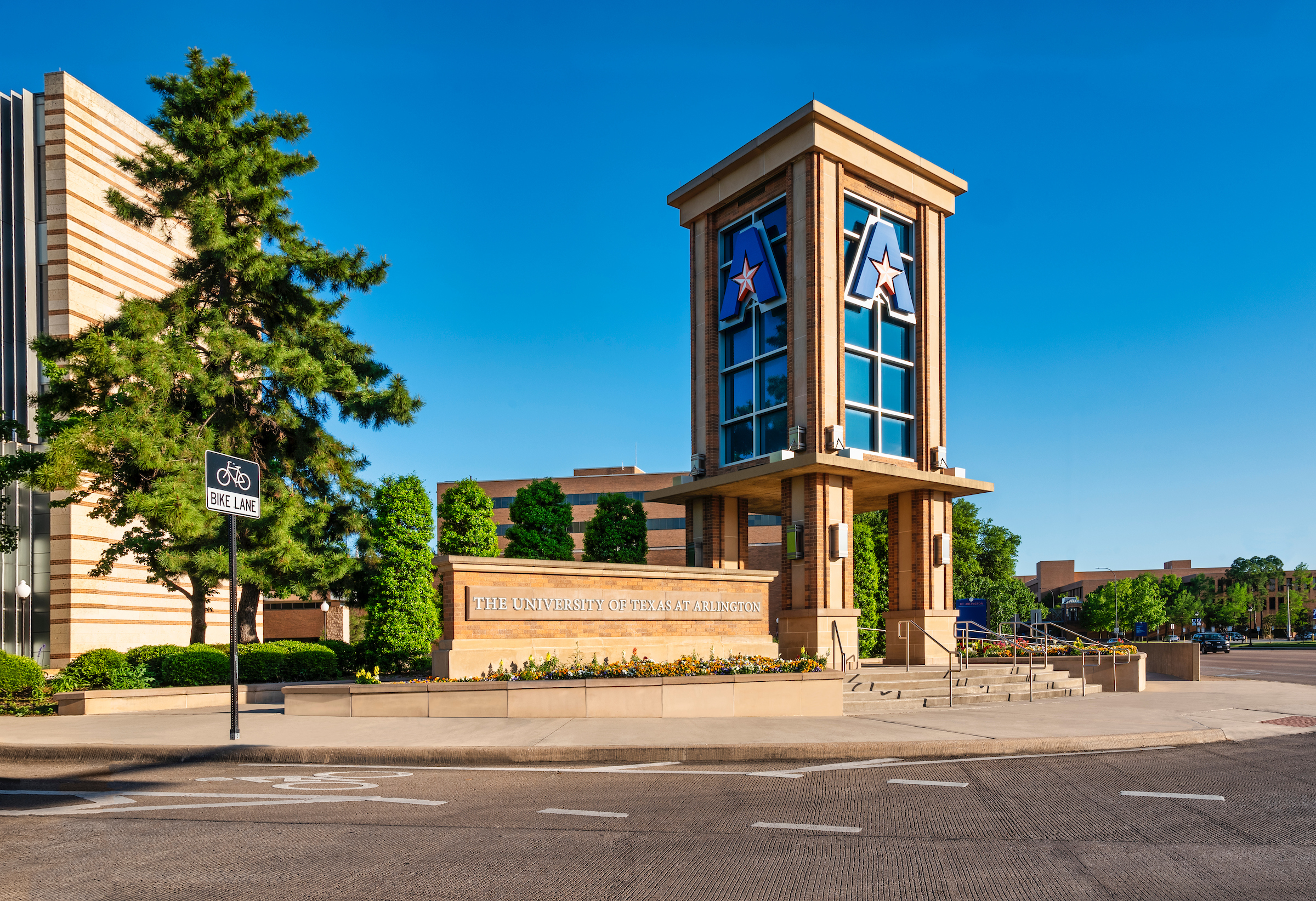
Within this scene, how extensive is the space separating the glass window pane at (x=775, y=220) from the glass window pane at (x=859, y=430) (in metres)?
5.39

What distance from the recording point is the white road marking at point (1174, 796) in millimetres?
8625

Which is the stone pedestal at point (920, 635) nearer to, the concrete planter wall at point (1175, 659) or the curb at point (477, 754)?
the concrete planter wall at point (1175, 659)

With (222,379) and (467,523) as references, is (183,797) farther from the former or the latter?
(467,523)

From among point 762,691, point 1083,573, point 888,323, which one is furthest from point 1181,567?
point 762,691

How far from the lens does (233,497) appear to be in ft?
40.6

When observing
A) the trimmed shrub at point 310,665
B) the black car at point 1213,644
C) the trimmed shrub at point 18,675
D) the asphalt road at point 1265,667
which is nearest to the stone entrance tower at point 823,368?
the trimmed shrub at point 310,665

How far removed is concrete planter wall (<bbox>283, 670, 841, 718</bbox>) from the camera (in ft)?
48.2

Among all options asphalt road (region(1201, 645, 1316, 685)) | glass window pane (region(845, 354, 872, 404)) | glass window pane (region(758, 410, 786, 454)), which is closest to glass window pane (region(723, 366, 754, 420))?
glass window pane (region(758, 410, 786, 454))

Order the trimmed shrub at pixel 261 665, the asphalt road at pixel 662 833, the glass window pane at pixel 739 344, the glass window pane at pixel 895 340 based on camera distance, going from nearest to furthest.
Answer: the asphalt road at pixel 662 833
the trimmed shrub at pixel 261 665
the glass window pane at pixel 895 340
the glass window pane at pixel 739 344

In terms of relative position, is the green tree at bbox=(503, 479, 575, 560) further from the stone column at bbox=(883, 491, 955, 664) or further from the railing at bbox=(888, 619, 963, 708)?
the railing at bbox=(888, 619, 963, 708)

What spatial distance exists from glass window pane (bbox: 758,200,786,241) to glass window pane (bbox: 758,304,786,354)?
6.85 feet

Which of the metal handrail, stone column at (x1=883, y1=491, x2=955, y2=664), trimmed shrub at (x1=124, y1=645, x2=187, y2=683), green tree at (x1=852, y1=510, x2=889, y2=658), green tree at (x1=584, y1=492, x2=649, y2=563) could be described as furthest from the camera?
green tree at (x1=852, y1=510, x2=889, y2=658)

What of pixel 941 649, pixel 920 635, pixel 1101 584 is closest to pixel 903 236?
pixel 920 635

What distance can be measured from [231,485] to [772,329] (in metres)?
16.3
